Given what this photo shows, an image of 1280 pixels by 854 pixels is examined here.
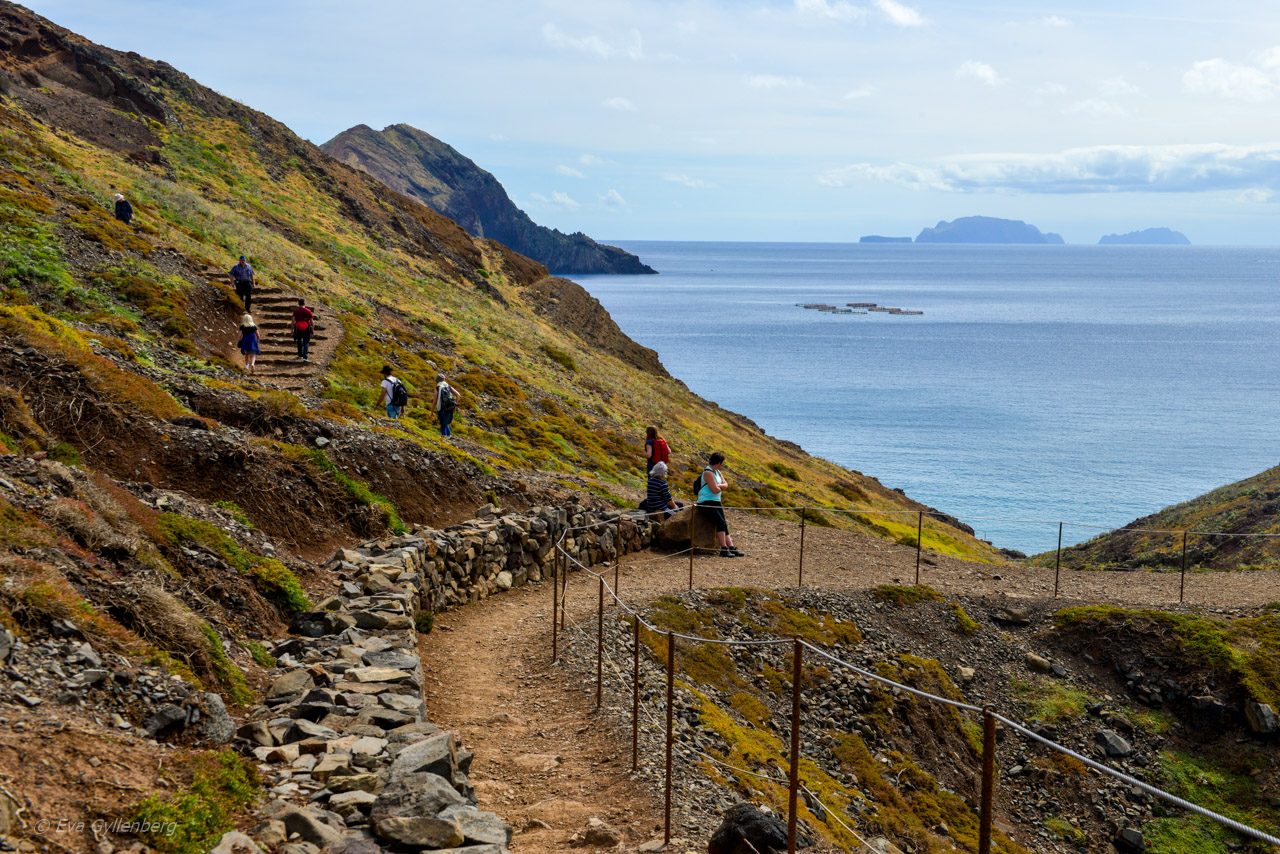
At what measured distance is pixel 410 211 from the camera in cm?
8494

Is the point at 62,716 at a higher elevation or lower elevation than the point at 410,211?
lower

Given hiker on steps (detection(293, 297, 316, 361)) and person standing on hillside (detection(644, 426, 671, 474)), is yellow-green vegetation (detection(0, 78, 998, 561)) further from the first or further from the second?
person standing on hillside (detection(644, 426, 671, 474))

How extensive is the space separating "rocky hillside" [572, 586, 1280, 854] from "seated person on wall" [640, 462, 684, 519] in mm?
4003

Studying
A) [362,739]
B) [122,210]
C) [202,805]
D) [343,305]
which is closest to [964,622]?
[362,739]

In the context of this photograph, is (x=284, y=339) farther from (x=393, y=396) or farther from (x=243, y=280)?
(x=393, y=396)

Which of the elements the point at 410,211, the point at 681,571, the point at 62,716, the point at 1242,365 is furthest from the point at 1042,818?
the point at 1242,365

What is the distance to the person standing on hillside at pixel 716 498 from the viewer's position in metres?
22.6

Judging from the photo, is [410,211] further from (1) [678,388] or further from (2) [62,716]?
(2) [62,716]

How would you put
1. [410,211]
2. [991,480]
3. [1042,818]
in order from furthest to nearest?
[410,211], [991,480], [1042,818]

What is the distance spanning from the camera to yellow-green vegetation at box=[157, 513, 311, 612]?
45.1 ft

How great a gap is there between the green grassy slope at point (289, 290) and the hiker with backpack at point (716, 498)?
318cm

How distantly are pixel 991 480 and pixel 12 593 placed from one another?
71687 mm

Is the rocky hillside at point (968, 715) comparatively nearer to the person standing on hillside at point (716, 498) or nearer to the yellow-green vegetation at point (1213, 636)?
the yellow-green vegetation at point (1213, 636)

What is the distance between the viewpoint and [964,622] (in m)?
22.2
